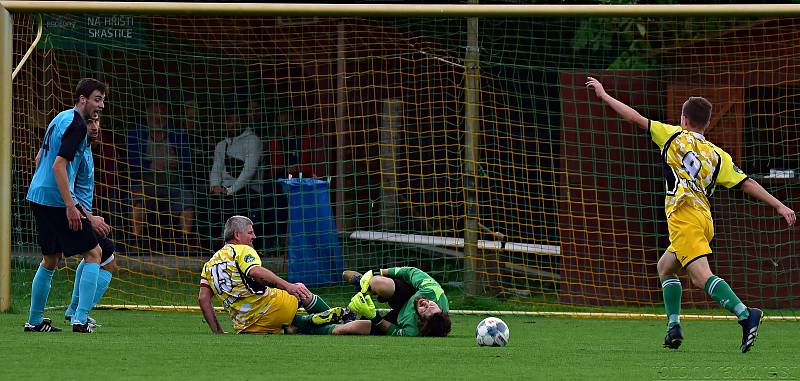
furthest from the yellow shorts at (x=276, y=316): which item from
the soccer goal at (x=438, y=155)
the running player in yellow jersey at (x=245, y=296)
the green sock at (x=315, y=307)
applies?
the soccer goal at (x=438, y=155)

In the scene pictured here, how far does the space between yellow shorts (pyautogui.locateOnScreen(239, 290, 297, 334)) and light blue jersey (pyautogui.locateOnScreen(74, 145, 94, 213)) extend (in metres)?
1.45

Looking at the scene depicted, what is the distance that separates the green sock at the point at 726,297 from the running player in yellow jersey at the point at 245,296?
2.54m

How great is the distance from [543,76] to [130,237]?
14.6 ft

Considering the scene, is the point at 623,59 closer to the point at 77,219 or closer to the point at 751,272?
the point at 751,272

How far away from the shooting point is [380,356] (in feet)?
23.0

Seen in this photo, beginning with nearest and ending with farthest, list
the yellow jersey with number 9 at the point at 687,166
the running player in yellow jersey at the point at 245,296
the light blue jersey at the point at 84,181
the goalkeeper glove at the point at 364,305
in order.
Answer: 1. the yellow jersey with number 9 at the point at 687,166
2. the running player in yellow jersey at the point at 245,296
3. the goalkeeper glove at the point at 364,305
4. the light blue jersey at the point at 84,181

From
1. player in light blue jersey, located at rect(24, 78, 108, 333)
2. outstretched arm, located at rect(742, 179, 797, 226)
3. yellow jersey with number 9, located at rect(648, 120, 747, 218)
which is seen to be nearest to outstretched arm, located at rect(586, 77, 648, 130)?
yellow jersey with number 9, located at rect(648, 120, 747, 218)

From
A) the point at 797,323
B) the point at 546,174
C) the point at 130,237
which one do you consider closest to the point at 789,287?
the point at 797,323

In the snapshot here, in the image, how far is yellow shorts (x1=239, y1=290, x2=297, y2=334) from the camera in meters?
8.94

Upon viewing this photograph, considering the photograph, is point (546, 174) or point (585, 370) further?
point (546, 174)

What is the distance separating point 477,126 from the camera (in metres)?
12.3

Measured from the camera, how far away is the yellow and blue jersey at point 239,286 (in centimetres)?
874

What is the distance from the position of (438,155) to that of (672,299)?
601 cm

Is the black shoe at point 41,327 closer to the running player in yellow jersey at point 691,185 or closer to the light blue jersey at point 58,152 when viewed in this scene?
the light blue jersey at point 58,152
